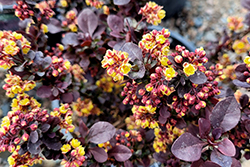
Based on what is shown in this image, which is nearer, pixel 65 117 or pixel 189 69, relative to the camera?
pixel 189 69

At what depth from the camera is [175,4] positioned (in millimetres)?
1842

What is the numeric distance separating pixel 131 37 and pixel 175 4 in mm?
1262

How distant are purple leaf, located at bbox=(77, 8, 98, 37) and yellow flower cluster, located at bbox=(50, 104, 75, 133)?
1.38 feet

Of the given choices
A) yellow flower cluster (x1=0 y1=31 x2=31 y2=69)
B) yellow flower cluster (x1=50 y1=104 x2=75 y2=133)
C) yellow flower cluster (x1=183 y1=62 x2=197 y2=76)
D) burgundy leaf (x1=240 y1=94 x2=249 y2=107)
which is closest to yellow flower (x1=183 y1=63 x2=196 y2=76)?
yellow flower cluster (x1=183 y1=62 x2=197 y2=76)

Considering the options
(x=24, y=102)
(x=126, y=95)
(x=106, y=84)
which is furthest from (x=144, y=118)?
(x=106, y=84)

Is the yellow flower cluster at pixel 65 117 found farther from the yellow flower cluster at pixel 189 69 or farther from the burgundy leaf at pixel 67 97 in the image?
the yellow flower cluster at pixel 189 69

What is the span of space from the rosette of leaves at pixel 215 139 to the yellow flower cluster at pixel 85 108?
28.6 inches

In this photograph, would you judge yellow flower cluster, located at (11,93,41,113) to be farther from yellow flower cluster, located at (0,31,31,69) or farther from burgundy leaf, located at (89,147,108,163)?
burgundy leaf, located at (89,147,108,163)

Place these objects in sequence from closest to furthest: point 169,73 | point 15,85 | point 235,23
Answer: point 169,73, point 15,85, point 235,23

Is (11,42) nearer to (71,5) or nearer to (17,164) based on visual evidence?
(17,164)

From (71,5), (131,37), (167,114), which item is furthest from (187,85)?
(71,5)

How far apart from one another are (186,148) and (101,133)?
1.11 feet

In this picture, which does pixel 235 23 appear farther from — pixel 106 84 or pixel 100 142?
pixel 100 142

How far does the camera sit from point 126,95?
850mm
